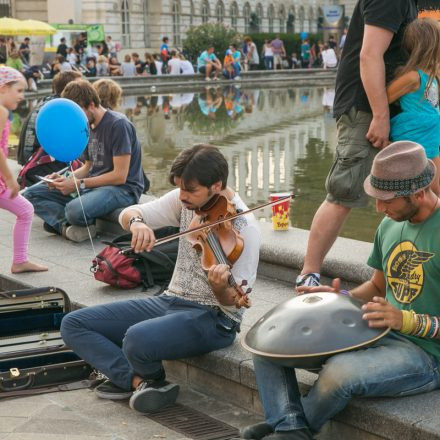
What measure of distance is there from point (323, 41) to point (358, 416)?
5061cm

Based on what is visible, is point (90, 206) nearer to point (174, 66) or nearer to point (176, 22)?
point (174, 66)

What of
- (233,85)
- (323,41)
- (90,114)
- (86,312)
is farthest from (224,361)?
(323,41)

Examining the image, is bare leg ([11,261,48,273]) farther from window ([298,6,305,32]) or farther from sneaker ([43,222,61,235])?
window ([298,6,305,32])

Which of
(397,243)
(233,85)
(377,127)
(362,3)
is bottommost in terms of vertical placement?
A: (233,85)

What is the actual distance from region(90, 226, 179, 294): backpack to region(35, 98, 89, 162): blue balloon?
47.7 inches

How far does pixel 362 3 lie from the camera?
16.8 feet

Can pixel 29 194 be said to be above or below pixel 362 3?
below

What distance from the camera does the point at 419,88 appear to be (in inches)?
201

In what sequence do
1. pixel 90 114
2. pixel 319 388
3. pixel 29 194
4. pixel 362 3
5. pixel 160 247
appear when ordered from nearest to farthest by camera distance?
pixel 319 388 < pixel 362 3 < pixel 160 247 < pixel 90 114 < pixel 29 194

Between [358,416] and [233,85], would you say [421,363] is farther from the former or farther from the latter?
[233,85]

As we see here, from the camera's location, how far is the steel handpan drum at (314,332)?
12.6ft

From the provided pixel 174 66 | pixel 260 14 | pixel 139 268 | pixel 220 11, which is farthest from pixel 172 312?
pixel 260 14

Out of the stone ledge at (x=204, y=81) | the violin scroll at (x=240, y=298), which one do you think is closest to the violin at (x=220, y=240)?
the violin scroll at (x=240, y=298)

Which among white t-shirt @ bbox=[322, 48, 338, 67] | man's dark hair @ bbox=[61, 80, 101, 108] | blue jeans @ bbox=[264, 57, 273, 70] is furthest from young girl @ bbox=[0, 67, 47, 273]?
blue jeans @ bbox=[264, 57, 273, 70]
